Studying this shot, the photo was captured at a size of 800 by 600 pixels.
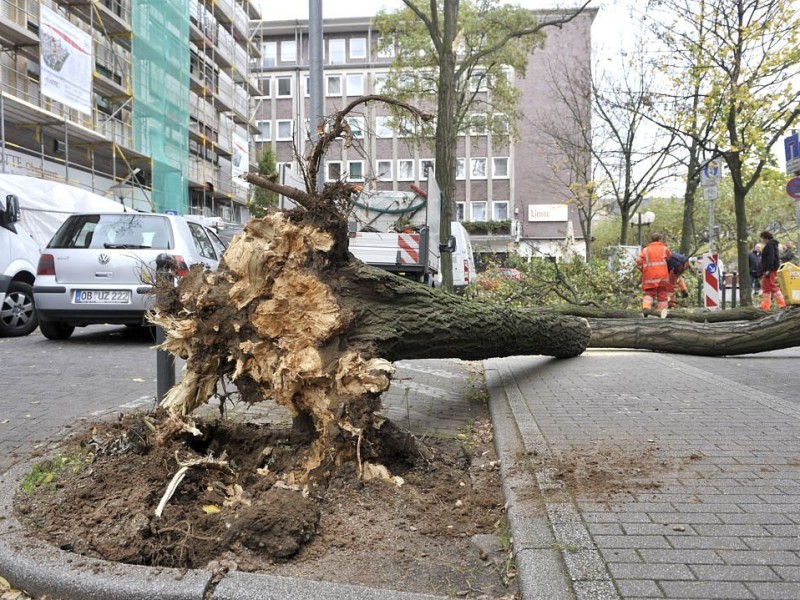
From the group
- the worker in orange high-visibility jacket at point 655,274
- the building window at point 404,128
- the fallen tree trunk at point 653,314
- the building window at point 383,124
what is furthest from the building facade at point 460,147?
the fallen tree trunk at point 653,314

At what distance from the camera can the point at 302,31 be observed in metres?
50.0

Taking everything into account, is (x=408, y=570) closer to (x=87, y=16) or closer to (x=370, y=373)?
(x=370, y=373)

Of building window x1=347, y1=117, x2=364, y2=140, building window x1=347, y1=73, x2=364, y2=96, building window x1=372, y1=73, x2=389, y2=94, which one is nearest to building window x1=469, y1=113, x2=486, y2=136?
building window x1=372, y1=73, x2=389, y2=94

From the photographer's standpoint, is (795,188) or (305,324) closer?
(305,324)

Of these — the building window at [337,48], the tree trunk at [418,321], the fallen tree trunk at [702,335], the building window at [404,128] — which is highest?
the building window at [337,48]

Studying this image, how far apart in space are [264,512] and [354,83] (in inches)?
1962

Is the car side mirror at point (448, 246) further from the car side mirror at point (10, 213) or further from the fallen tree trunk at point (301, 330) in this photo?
the fallen tree trunk at point (301, 330)

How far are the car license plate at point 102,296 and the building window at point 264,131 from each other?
45527mm

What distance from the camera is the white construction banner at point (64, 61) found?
19.4 metres

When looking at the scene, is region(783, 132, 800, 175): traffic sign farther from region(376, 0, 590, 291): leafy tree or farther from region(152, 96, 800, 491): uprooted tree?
region(152, 96, 800, 491): uprooted tree

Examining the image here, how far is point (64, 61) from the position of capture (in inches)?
794

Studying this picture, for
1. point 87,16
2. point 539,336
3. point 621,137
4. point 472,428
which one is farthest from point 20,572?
point 87,16

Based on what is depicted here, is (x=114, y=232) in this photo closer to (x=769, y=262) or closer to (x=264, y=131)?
(x=769, y=262)

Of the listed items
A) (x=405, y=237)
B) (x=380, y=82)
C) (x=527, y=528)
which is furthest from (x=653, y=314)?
(x=380, y=82)
